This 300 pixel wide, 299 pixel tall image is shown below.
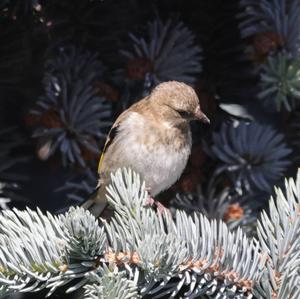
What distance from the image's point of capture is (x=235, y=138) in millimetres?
2047

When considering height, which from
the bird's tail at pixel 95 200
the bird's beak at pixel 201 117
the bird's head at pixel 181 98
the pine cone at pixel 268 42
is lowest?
the bird's tail at pixel 95 200

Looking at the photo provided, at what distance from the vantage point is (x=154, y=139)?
2146mm

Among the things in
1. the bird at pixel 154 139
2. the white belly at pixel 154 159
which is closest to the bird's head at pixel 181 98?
the bird at pixel 154 139

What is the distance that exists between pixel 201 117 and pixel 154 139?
21 cm

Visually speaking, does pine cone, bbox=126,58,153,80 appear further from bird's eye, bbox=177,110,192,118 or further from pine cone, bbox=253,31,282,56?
pine cone, bbox=253,31,282,56

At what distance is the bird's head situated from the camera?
199cm

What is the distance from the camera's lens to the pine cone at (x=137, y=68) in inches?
78.0

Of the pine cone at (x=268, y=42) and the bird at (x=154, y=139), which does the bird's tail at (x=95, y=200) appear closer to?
the bird at (x=154, y=139)

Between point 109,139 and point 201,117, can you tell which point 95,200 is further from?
point 201,117

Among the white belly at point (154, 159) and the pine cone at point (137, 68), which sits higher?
the pine cone at point (137, 68)

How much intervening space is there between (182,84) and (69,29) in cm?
36

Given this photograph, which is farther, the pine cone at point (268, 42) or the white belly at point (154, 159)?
the white belly at point (154, 159)

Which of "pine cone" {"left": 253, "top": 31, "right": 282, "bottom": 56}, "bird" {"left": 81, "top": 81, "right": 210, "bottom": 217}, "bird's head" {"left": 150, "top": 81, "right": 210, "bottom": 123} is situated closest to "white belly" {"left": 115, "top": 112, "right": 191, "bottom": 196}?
"bird" {"left": 81, "top": 81, "right": 210, "bottom": 217}

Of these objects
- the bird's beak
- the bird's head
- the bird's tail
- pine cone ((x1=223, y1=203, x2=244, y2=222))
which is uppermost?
the bird's head
